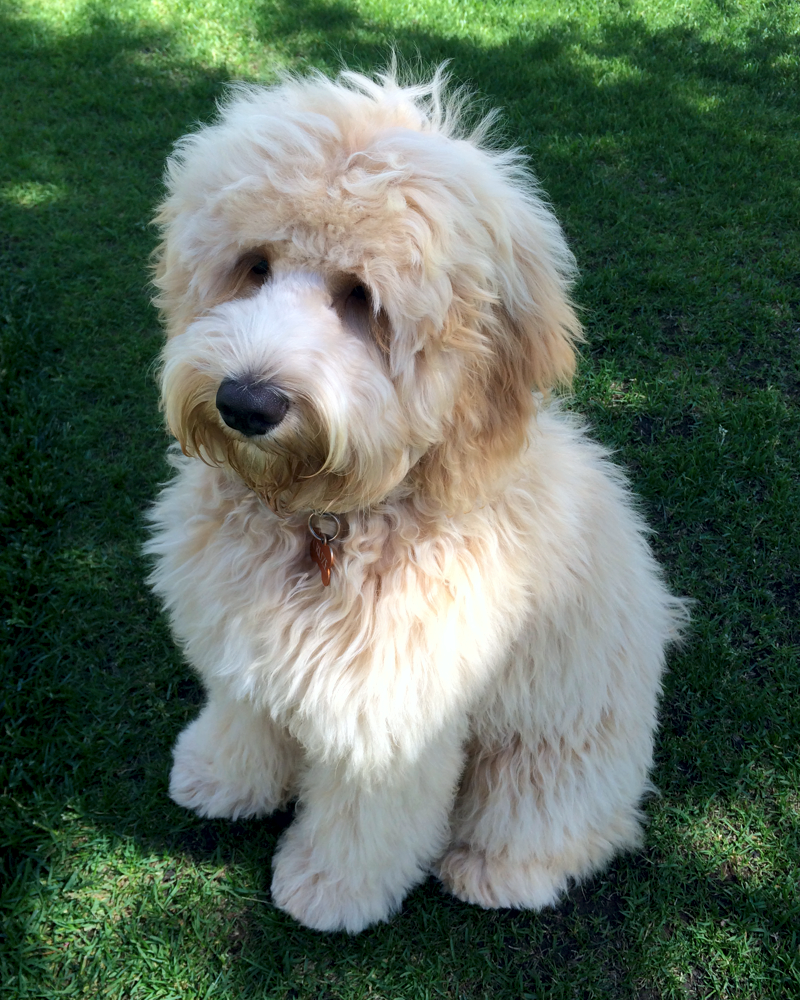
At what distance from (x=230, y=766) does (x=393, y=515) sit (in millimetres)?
1108

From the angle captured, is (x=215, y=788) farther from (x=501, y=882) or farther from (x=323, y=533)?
(x=323, y=533)

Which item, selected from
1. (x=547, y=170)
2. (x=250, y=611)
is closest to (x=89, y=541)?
(x=250, y=611)

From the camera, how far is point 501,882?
225 cm

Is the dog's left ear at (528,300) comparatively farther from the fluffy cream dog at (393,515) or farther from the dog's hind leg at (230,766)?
the dog's hind leg at (230,766)

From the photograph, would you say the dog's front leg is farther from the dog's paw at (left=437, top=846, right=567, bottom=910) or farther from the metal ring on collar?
the metal ring on collar

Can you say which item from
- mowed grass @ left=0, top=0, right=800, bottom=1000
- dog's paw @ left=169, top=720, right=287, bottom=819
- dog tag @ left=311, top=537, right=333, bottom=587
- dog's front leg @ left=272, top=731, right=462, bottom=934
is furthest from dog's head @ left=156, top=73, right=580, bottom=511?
mowed grass @ left=0, top=0, right=800, bottom=1000

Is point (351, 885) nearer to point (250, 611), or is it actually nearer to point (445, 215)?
point (250, 611)

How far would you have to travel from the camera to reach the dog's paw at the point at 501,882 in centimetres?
223

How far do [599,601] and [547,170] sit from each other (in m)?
3.51

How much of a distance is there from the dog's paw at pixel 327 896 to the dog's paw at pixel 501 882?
193mm

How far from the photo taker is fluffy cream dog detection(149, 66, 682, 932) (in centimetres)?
141

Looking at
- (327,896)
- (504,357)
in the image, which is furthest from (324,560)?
(327,896)

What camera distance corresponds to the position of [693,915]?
2.36 meters

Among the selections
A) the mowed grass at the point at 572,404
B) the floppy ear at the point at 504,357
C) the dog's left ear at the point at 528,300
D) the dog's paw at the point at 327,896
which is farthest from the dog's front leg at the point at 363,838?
the dog's left ear at the point at 528,300
